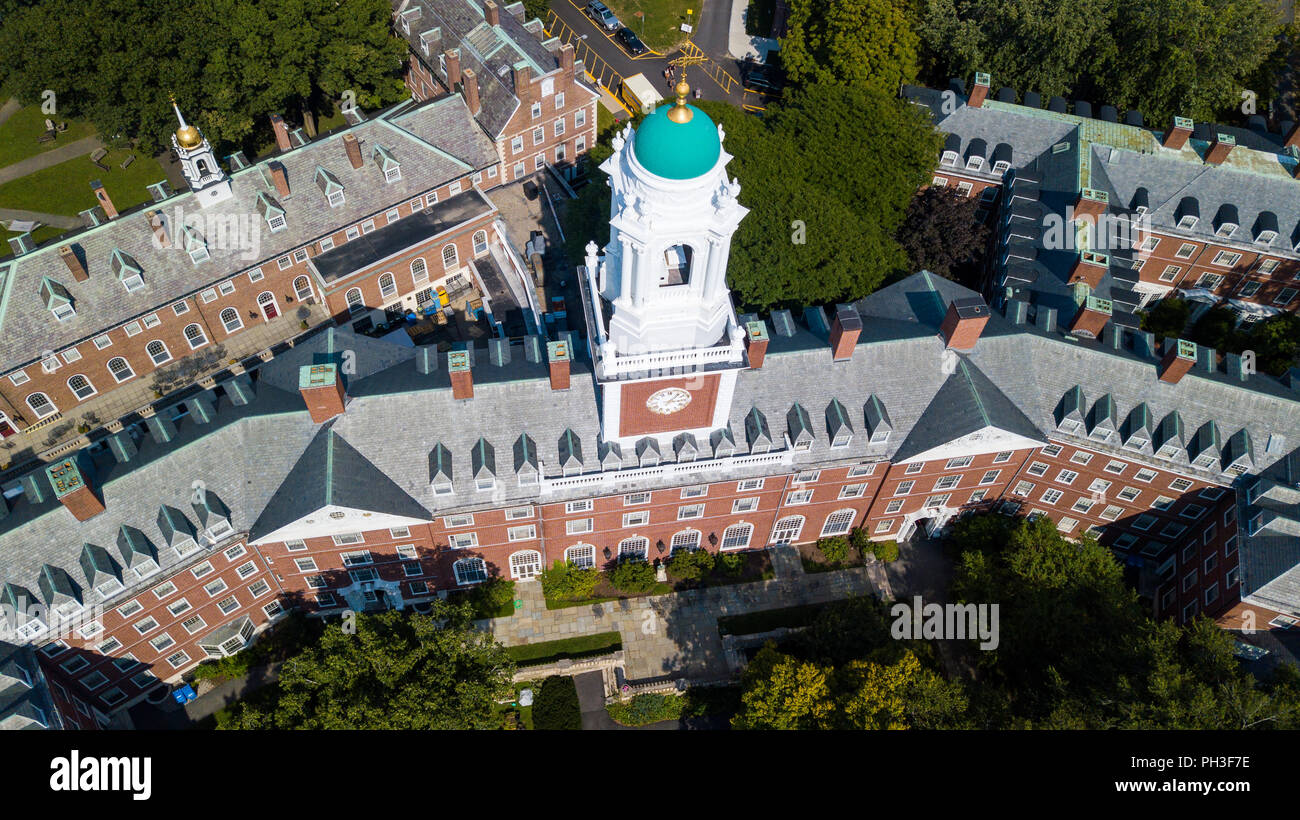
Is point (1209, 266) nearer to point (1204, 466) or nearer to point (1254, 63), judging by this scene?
point (1254, 63)

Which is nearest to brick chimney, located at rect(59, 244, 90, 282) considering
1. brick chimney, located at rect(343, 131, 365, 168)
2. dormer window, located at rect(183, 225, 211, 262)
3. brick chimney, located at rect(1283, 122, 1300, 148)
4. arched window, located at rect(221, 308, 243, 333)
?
→ dormer window, located at rect(183, 225, 211, 262)

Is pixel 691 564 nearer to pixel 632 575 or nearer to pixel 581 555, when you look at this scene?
pixel 632 575

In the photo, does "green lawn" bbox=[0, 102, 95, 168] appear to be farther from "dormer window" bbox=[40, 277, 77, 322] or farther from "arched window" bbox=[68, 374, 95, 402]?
"arched window" bbox=[68, 374, 95, 402]

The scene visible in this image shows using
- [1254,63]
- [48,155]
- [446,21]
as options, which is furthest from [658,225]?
[48,155]

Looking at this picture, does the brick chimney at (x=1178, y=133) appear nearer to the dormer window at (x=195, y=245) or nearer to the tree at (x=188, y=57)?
the tree at (x=188, y=57)

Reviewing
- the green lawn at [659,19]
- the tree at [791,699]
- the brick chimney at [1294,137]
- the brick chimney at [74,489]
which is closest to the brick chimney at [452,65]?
the green lawn at [659,19]
